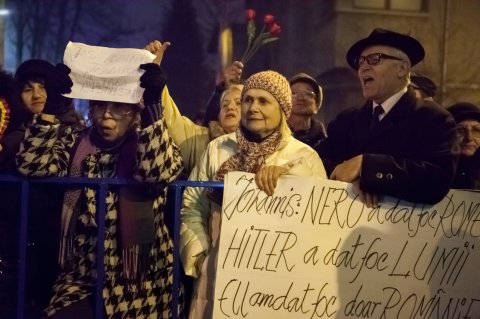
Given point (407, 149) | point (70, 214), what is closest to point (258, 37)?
point (407, 149)

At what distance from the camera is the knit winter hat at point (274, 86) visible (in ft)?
14.3

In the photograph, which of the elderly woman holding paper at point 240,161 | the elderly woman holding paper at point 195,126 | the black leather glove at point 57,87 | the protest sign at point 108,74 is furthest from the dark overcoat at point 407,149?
the black leather glove at point 57,87

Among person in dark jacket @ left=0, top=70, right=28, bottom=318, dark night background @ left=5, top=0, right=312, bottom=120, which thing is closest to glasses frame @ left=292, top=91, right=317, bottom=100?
person in dark jacket @ left=0, top=70, right=28, bottom=318

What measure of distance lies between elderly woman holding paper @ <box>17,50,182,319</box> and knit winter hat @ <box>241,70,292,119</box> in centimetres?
62

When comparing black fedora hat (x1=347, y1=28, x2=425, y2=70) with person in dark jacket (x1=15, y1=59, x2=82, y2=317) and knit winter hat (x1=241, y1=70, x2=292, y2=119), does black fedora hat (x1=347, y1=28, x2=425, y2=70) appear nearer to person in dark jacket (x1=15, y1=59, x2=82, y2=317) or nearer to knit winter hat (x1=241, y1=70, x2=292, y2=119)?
knit winter hat (x1=241, y1=70, x2=292, y2=119)

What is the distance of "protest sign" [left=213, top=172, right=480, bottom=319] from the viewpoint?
4.03 metres

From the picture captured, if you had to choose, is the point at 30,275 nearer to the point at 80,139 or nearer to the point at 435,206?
the point at 80,139

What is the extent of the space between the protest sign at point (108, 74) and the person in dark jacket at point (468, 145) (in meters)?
2.34

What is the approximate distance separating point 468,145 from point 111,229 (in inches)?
115

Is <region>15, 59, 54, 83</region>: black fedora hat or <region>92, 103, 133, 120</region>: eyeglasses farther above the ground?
<region>15, 59, 54, 83</region>: black fedora hat

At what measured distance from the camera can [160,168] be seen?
4059 mm

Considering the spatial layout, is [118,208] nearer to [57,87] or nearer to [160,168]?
[160,168]

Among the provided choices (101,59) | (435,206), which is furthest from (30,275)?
(435,206)

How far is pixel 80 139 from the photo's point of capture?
445cm
